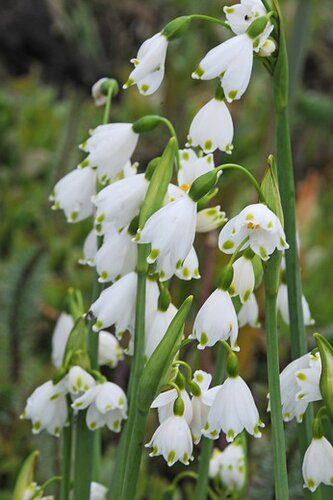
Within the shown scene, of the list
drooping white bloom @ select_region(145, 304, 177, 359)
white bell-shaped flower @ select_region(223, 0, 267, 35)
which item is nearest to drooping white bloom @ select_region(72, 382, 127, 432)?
drooping white bloom @ select_region(145, 304, 177, 359)

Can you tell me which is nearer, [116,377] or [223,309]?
[223,309]

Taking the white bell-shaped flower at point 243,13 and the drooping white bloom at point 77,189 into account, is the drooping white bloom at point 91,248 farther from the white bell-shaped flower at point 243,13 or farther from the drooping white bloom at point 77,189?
the white bell-shaped flower at point 243,13

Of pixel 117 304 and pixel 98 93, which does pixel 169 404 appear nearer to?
pixel 117 304

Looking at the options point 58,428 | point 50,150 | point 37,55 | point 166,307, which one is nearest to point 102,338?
point 58,428

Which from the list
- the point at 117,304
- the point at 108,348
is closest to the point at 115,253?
the point at 117,304

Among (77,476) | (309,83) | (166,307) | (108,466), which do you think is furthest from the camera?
(309,83)

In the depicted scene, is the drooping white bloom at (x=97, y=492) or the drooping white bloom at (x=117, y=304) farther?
the drooping white bloom at (x=97, y=492)

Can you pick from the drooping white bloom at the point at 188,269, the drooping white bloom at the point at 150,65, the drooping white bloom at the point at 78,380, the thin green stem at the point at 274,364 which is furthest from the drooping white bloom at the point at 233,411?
the drooping white bloom at the point at 150,65

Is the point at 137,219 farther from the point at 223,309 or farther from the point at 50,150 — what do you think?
the point at 50,150
